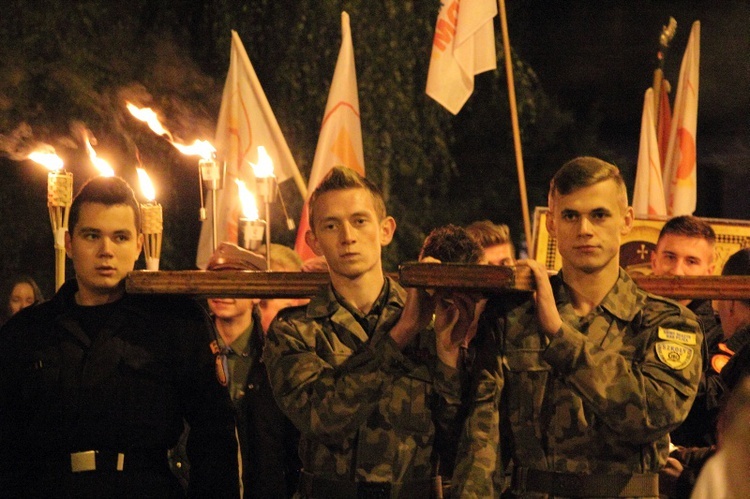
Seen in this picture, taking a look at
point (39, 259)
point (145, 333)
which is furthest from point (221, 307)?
point (39, 259)

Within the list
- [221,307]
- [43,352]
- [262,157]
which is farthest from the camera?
[262,157]

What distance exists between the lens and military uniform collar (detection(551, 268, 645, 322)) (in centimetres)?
472

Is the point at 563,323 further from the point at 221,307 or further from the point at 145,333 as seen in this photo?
the point at 221,307

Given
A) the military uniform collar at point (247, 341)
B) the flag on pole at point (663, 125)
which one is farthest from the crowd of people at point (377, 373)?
the flag on pole at point (663, 125)

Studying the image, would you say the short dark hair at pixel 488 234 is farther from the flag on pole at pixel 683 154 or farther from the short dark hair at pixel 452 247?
the flag on pole at pixel 683 154

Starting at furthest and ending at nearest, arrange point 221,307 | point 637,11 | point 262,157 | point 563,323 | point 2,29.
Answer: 1. point 637,11
2. point 2,29
3. point 262,157
4. point 221,307
5. point 563,323

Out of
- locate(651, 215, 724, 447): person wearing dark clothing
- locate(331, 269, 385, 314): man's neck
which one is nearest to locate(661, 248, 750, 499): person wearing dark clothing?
locate(651, 215, 724, 447): person wearing dark clothing

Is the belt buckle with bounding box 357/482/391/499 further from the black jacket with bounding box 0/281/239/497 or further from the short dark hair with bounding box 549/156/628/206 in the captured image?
the short dark hair with bounding box 549/156/628/206

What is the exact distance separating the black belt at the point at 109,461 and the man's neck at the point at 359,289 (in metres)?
1.05

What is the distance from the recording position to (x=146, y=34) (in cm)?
1623

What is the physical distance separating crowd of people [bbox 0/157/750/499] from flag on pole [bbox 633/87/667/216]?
4.52 m

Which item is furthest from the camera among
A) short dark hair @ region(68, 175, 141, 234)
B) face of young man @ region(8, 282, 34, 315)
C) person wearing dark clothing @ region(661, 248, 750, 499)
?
face of young man @ region(8, 282, 34, 315)

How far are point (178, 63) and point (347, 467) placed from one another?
477 inches

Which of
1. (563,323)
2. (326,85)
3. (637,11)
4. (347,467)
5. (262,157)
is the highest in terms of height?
(637,11)
